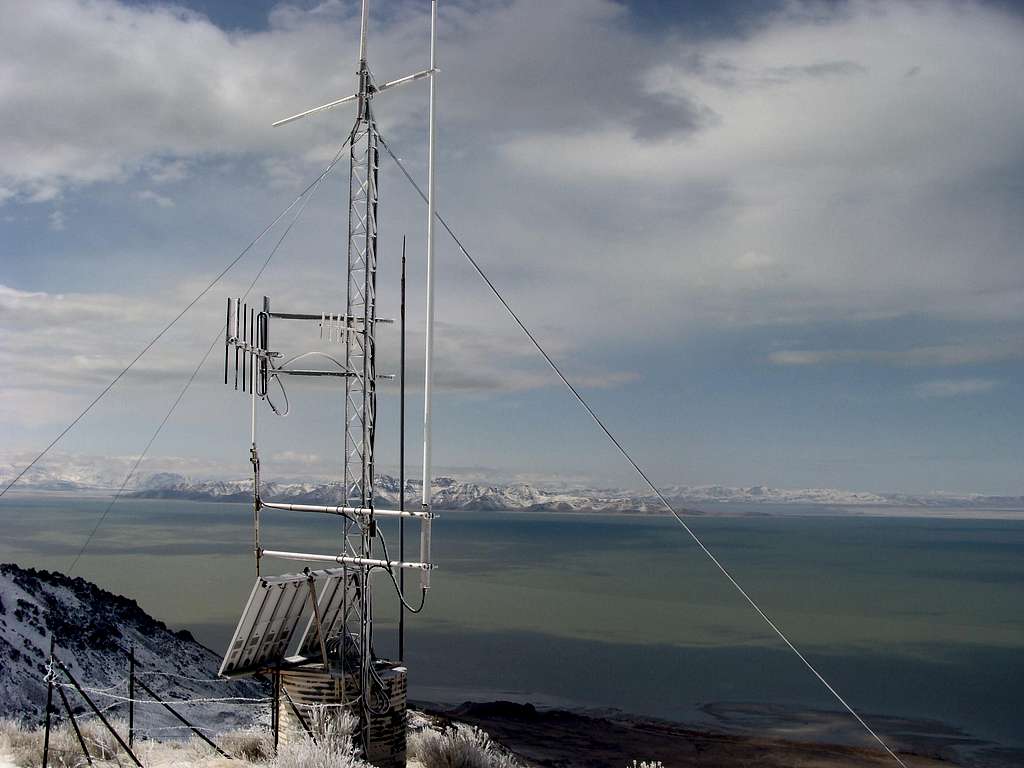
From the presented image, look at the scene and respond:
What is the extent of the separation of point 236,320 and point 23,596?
1737 centimetres

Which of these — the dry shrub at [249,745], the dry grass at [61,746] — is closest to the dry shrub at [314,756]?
the dry shrub at [249,745]

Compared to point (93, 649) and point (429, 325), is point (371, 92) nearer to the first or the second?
point (429, 325)

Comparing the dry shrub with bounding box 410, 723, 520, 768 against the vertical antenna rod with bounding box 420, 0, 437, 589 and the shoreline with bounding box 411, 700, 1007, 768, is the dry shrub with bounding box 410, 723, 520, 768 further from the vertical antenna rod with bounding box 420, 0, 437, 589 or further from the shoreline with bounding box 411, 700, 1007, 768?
the shoreline with bounding box 411, 700, 1007, 768

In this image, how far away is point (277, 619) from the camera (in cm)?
1346

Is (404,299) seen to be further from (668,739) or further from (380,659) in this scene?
(668,739)

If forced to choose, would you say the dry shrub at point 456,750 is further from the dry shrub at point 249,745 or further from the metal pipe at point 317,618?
the metal pipe at point 317,618

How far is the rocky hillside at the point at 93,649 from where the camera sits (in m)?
22.1

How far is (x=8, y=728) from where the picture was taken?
14891mm

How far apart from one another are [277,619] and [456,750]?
3.77 metres

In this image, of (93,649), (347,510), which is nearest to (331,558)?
(347,510)

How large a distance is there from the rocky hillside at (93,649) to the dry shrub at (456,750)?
737 centimetres

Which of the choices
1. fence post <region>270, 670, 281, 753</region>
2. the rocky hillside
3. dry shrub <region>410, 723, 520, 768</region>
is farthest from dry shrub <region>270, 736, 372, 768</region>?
the rocky hillside

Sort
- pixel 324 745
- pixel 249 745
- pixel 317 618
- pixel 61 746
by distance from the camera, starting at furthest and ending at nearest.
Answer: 1. pixel 249 745
2. pixel 61 746
3. pixel 317 618
4. pixel 324 745

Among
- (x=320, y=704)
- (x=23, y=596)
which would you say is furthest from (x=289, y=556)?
(x=23, y=596)
